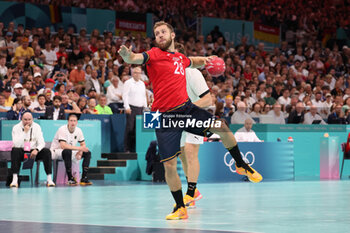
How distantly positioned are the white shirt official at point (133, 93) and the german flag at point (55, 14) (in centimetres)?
705

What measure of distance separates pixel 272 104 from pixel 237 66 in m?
3.29

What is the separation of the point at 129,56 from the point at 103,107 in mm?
10600

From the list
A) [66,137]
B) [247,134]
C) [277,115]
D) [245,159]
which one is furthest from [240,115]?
[66,137]

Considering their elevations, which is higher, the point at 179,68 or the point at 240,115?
the point at 179,68

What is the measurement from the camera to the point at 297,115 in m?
19.2

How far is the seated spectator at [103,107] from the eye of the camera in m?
17.6

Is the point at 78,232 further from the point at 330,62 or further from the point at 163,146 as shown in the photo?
the point at 330,62

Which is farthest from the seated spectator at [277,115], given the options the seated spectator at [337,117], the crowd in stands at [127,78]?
the seated spectator at [337,117]

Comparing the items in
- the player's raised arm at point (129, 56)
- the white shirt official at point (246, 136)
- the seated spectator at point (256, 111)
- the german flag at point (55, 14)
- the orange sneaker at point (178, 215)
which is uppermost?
the german flag at point (55, 14)

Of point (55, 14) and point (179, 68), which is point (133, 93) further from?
point (179, 68)

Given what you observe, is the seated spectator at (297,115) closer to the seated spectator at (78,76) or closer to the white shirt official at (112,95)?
the white shirt official at (112,95)

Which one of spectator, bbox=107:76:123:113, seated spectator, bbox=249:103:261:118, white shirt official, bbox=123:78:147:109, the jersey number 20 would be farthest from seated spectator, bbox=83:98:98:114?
the jersey number 20

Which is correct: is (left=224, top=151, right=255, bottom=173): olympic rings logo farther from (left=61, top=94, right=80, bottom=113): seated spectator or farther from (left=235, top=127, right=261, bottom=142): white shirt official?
(left=61, top=94, right=80, bottom=113): seated spectator

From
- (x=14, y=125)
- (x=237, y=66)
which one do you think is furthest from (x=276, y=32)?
(x=14, y=125)
